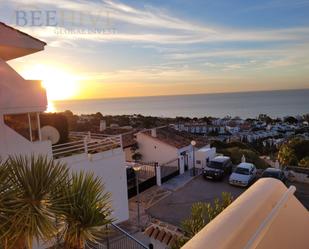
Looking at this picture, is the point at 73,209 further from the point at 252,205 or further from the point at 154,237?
the point at 154,237

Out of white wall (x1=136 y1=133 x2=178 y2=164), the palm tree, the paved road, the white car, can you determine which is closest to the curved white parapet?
the palm tree

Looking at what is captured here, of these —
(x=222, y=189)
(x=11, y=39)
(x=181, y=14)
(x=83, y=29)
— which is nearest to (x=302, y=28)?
(x=181, y=14)

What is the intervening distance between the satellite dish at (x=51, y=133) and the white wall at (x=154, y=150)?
10503 mm

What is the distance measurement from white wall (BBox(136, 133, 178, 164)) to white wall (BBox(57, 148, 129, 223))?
8.29 meters

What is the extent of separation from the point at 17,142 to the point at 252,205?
8966 mm

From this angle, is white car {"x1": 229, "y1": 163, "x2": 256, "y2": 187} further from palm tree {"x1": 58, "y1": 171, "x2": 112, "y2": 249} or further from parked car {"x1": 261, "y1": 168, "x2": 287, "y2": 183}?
palm tree {"x1": 58, "y1": 171, "x2": 112, "y2": 249}

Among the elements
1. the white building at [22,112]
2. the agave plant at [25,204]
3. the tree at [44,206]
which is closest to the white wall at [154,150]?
the white building at [22,112]

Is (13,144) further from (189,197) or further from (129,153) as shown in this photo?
(129,153)

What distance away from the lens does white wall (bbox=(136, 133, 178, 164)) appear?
22.1 m

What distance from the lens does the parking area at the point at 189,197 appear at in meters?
14.9

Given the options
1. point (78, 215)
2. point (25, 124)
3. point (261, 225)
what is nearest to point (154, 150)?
point (25, 124)

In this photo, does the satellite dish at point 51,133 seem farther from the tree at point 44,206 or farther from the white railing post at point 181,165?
the white railing post at point 181,165

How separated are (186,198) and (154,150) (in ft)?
21.9

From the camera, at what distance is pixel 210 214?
6.06m
